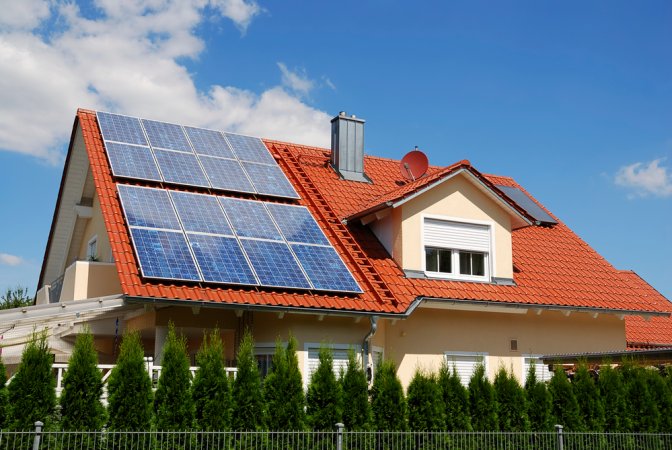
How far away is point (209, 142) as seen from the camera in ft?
77.5

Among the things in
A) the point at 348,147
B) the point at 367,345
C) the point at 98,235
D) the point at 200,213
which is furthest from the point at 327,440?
the point at 348,147

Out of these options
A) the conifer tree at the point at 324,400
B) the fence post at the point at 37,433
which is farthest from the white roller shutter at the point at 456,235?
the fence post at the point at 37,433

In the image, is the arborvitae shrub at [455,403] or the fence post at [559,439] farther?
the arborvitae shrub at [455,403]

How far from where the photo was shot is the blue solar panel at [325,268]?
704 inches

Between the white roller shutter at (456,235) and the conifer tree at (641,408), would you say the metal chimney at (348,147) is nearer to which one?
the white roller shutter at (456,235)

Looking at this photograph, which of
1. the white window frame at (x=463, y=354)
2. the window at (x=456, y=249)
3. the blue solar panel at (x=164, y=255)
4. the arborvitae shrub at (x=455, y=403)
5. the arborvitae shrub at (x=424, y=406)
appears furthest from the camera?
the window at (x=456, y=249)

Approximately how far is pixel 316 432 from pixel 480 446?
12.1 feet

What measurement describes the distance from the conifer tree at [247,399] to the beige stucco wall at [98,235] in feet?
21.8

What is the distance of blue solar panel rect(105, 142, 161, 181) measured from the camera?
787 inches

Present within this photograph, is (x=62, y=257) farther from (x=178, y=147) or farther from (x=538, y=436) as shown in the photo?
(x=538, y=436)

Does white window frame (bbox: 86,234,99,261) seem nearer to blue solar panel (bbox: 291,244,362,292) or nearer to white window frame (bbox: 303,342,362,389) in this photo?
blue solar panel (bbox: 291,244,362,292)

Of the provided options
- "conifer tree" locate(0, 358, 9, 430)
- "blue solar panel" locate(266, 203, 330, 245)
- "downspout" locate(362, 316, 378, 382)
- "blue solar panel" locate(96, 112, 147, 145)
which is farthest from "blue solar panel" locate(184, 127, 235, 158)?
"conifer tree" locate(0, 358, 9, 430)

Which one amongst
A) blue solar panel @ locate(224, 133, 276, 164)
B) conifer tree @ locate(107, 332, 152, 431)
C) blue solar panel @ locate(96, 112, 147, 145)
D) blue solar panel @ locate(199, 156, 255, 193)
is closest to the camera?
conifer tree @ locate(107, 332, 152, 431)

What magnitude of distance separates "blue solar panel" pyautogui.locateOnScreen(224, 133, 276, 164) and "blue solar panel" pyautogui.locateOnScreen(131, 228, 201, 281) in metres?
6.00
